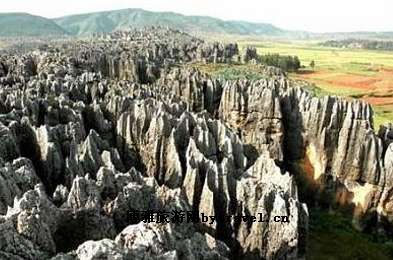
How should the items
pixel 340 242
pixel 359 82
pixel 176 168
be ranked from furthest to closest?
Answer: 1. pixel 359 82
2. pixel 340 242
3. pixel 176 168

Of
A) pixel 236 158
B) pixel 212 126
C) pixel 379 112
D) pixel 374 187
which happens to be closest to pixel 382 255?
pixel 374 187

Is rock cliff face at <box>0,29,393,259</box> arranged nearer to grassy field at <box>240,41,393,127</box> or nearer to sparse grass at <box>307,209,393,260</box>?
sparse grass at <box>307,209,393,260</box>

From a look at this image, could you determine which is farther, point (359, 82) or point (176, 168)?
point (359, 82)

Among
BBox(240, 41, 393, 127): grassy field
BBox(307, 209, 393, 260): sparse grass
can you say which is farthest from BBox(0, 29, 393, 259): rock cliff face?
BBox(240, 41, 393, 127): grassy field

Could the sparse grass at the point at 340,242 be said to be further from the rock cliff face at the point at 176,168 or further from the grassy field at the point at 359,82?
the grassy field at the point at 359,82

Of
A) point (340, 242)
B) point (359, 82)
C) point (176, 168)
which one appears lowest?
point (359, 82)

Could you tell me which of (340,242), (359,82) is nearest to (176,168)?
(340,242)

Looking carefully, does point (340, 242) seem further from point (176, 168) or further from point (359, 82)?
point (359, 82)

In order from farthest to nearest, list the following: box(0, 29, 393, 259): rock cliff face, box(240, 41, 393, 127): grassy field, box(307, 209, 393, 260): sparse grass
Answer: box(240, 41, 393, 127): grassy field, box(307, 209, 393, 260): sparse grass, box(0, 29, 393, 259): rock cliff face

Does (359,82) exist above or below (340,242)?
below
